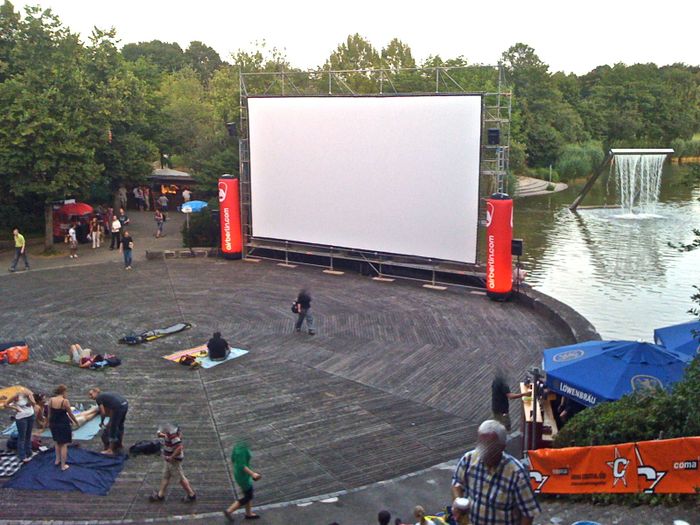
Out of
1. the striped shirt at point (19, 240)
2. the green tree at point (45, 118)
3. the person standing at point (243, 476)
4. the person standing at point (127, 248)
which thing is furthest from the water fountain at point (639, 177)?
the person standing at point (243, 476)

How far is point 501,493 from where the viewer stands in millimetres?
4570

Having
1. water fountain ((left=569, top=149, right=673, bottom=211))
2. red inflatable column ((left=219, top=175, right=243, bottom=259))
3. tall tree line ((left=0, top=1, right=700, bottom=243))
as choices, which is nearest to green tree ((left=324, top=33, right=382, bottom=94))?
tall tree line ((left=0, top=1, right=700, bottom=243))

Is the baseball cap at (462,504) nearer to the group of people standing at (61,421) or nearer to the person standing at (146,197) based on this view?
the group of people standing at (61,421)

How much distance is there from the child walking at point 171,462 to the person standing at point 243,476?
2.60ft

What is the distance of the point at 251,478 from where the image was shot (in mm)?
8508

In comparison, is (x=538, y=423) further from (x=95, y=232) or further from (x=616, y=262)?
(x=95, y=232)

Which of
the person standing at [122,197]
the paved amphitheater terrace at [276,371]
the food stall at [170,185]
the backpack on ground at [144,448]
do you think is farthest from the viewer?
the food stall at [170,185]

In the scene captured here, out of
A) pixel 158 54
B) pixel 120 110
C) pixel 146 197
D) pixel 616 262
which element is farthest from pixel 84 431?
pixel 158 54

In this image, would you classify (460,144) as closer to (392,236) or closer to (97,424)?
(392,236)

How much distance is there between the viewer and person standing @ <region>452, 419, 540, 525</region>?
4523 mm

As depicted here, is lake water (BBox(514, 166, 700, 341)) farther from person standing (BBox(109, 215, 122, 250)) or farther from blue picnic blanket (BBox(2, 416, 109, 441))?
person standing (BBox(109, 215, 122, 250))

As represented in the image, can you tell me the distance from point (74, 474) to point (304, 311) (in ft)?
25.2

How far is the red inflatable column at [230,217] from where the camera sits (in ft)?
82.7

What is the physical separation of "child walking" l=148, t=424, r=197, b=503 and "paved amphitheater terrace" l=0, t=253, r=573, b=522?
139mm
